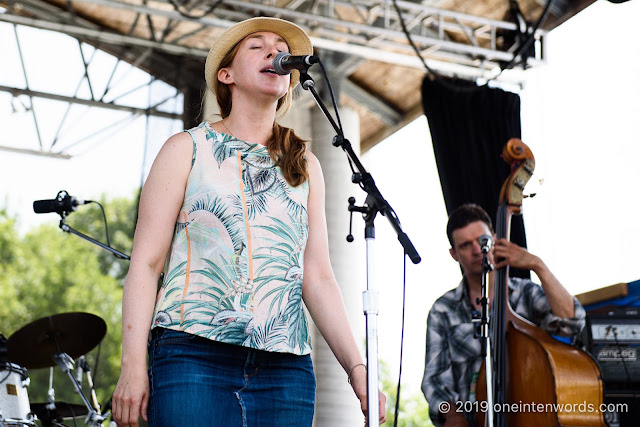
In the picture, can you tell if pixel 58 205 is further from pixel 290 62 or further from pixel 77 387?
pixel 290 62

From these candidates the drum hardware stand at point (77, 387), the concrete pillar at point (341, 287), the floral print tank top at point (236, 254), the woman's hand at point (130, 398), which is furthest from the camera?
the concrete pillar at point (341, 287)

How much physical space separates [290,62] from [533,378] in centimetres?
189

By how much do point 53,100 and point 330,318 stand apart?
703cm

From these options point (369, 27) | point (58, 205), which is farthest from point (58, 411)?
point (369, 27)

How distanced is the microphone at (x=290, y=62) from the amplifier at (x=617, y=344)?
2.40m

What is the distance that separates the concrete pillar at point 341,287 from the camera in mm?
7594

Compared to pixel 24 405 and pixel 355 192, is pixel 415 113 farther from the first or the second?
pixel 24 405

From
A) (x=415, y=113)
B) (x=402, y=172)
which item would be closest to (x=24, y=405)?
(x=415, y=113)

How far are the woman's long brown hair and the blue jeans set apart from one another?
0.45 meters

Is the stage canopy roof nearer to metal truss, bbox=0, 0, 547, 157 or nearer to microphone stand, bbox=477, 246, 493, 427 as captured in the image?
metal truss, bbox=0, 0, 547, 157

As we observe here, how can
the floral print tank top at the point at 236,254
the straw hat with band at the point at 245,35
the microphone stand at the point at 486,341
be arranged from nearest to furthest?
the floral print tank top at the point at 236,254, the straw hat with band at the point at 245,35, the microphone stand at the point at 486,341

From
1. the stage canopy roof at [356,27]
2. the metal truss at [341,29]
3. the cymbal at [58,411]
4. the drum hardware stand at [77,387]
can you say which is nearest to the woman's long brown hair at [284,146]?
the drum hardware stand at [77,387]

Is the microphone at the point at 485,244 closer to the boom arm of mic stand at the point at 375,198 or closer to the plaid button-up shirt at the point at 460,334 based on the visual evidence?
the plaid button-up shirt at the point at 460,334

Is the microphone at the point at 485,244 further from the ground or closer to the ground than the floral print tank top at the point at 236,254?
further from the ground
